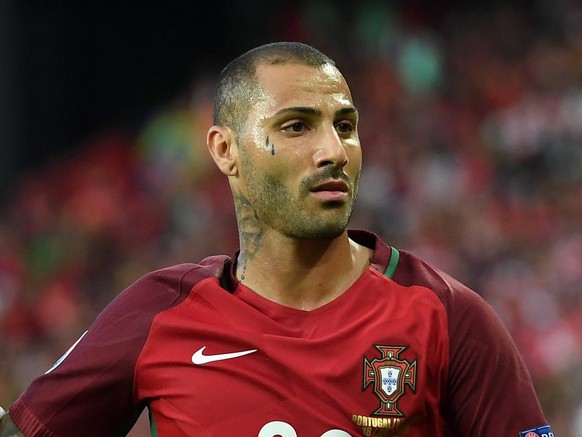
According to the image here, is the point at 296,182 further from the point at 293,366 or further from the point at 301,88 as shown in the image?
the point at 293,366

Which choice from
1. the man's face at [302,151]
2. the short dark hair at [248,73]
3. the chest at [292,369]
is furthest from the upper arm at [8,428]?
the short dark hair at [248,73]

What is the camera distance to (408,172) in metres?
9.16

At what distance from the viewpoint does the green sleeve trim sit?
3.02m

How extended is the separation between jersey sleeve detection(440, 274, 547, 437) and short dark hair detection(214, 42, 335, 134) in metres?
0.75

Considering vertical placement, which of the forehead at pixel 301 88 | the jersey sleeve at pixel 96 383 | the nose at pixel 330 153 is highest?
the forehead at pixel 301 88

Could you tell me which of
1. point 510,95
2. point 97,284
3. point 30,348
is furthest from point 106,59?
point 510,95

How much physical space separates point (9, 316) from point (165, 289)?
7014mm

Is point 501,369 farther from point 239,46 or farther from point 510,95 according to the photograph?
point 239,46

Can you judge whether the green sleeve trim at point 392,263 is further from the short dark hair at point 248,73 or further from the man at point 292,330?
the short dark hair at point 248,73

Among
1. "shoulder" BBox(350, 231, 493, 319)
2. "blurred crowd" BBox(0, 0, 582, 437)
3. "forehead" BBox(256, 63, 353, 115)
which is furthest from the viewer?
"blurred crowd" BBox(0, 0, 582, 437)

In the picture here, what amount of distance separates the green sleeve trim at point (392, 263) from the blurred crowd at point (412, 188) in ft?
11.7

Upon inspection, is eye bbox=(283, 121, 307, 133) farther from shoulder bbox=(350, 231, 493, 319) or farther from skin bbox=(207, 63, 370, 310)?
shoulder bbox=(350, 231, 493, 319)

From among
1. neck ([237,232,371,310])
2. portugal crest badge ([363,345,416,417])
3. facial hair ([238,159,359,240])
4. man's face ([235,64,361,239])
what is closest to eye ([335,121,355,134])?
man's face ([235,64,361,239])

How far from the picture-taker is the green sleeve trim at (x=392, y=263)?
119 inches
